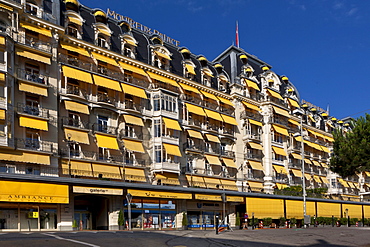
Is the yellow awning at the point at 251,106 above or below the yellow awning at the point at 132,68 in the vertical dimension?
below

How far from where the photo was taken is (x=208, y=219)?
160 feet

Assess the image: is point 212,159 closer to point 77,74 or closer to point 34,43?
point 77,74

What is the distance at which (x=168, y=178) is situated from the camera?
151 ft

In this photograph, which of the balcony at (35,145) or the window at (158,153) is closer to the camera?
the balcony at (35,145)

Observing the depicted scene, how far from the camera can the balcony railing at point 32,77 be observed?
3644cm

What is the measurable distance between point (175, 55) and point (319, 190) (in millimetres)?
30266

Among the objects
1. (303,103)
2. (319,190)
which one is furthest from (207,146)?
(303,103)

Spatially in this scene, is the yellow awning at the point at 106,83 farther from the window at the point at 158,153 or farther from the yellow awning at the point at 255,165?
the yellow awning at the point at 255,165

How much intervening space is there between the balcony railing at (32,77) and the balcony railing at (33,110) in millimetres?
2313

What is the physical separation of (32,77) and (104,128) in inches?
334

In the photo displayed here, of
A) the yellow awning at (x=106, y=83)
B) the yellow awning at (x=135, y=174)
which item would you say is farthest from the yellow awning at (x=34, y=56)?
the yellow awning at (x=135, y=174)

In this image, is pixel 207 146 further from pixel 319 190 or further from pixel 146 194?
pixel 319 190

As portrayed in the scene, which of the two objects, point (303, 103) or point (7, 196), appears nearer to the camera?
point (7, 196)

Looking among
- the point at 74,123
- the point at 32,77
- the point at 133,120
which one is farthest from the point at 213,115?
the point at 32,77
